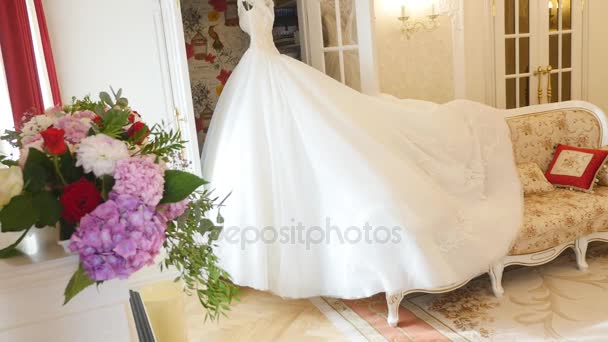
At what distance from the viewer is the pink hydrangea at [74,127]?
923 mm

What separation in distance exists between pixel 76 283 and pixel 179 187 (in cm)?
23

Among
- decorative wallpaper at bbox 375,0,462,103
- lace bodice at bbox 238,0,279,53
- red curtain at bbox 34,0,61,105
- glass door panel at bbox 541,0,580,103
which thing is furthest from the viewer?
glass door panel at bbox 541,0,580,103

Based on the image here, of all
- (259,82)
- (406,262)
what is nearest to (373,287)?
(406,262)

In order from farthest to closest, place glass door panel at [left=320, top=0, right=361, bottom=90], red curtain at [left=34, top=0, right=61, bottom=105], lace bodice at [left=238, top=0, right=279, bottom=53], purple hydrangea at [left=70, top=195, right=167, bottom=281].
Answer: glass door panel at [left=320, top=0, right=361, bottom=90] < lace bodice at [left=238, top=0, right=279, bottom=53] < red curtain at [left=34, top=0, right=61, bottom=105] < purple hydrangea at [left=70, top=195, right=167, bottom=281]

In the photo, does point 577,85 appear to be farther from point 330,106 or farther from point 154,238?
point 154,238

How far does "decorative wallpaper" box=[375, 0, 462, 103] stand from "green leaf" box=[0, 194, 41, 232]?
332 centimetres

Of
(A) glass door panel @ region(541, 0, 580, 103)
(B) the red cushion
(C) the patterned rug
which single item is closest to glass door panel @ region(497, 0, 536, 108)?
(A) glass door panel @ region(541, 0, 580, 103)

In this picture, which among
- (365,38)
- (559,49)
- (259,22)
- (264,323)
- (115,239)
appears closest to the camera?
(115,239)

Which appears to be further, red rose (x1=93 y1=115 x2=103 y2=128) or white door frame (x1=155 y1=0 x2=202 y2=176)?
white door frame (x1=155 y1=0 x2=202 y2=176)

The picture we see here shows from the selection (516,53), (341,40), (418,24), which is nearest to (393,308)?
(341,40)

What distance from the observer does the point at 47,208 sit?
83cm

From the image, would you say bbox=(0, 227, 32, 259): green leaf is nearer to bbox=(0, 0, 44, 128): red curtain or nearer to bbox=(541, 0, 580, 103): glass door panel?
bbox=(0, 0, 44, 128): red curtain

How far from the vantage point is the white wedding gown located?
7.95 ft

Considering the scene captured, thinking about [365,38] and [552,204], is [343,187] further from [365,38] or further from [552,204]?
[552,204]
